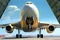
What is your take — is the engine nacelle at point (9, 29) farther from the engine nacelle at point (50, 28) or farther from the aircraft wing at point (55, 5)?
the aircraft wing at point (55, 5)

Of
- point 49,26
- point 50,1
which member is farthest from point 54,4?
point 49,26

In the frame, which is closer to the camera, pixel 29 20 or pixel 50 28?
pixel 29 20

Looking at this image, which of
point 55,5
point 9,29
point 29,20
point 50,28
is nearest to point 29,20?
point 29,20

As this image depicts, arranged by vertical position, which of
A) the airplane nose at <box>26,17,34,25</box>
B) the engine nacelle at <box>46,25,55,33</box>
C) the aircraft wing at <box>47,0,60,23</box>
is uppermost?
the aircraft wing at <box>47,0,60,23</box>

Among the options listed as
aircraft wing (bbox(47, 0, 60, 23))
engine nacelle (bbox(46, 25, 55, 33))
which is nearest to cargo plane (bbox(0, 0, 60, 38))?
engine nacelle (bbox(46, 25, 55, 33))

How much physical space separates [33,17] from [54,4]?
3041 centimetres

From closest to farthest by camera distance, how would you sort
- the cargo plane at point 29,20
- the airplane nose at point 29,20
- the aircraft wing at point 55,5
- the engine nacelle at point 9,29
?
the airplane nose at point 29,20 → the cargo plane at point 29,20 → the engine nacelle at point 9,29 → the aircraft wing at point 55,5

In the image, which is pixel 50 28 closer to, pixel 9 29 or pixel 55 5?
pixel 9 29

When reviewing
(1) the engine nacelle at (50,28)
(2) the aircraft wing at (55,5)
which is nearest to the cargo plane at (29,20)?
(1) the engine nacelle at (50,28)

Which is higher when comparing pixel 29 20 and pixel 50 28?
pixel 29 20

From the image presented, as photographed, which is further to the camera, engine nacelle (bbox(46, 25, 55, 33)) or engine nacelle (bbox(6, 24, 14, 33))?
engine nacelle (bbox(46, 25, 55, 33))

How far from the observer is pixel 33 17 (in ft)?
127

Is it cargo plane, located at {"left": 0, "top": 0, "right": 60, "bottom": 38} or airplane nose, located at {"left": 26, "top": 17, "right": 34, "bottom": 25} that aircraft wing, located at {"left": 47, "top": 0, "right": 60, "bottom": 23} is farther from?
airplane nose, located at {"left": 26, "top": 17, "right": 34, "bottom": 25}

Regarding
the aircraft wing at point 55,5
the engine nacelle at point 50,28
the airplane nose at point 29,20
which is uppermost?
the aircraft wing at point 55,5
